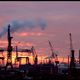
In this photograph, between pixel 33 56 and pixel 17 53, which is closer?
pixel 17 53

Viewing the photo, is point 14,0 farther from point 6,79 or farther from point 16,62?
point 16,62

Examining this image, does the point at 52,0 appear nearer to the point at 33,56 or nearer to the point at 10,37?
the point at 10,37

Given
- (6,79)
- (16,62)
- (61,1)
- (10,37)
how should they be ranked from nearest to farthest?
(61,1) < (6,79) < (10,37) < (16,62)

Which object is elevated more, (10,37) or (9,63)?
(10,37)

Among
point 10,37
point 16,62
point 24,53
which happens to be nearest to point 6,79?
point 10,37

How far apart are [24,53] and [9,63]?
36.9ft

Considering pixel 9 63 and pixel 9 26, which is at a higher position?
pixel 9 26

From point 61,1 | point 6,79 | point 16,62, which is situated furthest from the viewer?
point 16,62

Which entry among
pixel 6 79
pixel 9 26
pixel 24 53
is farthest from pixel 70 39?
pixel 6 79

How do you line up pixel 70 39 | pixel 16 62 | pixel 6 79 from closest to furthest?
pixel 6 79, pixel 70 39, pixel 16 62

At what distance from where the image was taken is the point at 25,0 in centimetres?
343

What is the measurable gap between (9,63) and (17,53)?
12.3 meters

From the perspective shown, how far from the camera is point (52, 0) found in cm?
346

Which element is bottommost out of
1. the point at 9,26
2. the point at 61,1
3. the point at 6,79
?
the point at 6,79
